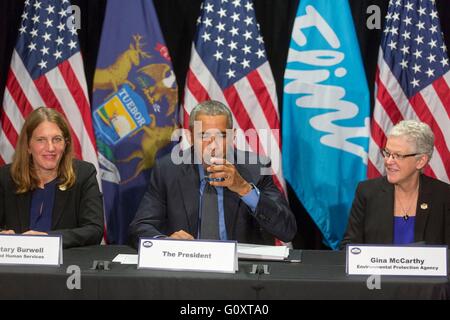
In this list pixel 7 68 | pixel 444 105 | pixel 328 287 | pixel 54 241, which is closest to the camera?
pixel 328 287

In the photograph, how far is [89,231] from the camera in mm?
3279

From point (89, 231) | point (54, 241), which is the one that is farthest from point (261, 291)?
point (89, 231)

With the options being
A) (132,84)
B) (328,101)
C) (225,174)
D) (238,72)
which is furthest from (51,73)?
(225,174)

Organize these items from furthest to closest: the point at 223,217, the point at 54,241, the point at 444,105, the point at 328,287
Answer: the point at 444,105 → the point at 223,217 → the point at 54,241 → the point at 328,287

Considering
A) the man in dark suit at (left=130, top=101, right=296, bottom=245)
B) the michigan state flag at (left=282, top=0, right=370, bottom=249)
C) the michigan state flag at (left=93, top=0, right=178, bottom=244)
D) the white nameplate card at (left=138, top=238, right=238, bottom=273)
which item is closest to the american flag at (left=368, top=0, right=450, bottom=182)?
the michigan state flag at (left=282, top=0, right=370, bottom=249)

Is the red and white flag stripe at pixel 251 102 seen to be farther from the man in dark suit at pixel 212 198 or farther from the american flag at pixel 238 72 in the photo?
the man in dark suit at pixel 212 198

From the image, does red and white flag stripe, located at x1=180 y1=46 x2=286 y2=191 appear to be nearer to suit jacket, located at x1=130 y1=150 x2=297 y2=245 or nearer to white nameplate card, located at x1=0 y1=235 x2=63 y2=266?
suit jacket, located at x1=130 y1=150 x2=297 y2=245

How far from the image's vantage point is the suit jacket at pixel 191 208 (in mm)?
3193

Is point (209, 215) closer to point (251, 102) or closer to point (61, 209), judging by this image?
point (61, 209)

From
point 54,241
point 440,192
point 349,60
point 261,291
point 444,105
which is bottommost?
point 261,291

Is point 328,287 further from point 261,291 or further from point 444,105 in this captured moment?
point 444,105

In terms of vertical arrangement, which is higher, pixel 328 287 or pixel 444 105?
pixel 444 105

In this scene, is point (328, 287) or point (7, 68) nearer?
point (328, 287)

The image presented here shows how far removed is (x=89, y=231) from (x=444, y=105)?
266 centimetres
